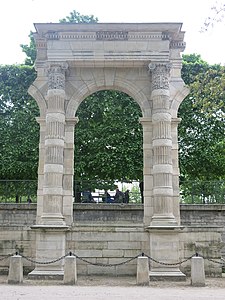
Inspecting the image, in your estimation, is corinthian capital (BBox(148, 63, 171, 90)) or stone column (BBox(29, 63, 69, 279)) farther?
corinthian capital (BBox(148, 63, 171, 90))

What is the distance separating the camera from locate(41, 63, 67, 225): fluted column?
46.9 ft

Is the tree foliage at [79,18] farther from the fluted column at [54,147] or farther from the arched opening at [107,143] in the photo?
the fluted column at [54,147]

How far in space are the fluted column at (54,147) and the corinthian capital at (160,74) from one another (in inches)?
131

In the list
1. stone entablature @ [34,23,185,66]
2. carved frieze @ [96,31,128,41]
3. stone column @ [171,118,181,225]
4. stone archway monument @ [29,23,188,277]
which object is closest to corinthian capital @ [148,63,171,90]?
stone archway monument @ [29,23,188,277]

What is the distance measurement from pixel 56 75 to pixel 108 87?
83.3 inches

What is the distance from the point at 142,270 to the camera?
11.9 m

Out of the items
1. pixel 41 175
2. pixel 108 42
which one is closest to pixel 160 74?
pixel 108 42

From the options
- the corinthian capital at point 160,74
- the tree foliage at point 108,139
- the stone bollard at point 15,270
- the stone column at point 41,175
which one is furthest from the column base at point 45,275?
the tree foliage at point 108,139

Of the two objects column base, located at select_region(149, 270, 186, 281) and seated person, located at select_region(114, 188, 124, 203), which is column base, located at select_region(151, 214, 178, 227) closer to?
column base, located at select_region(149, 270, 186, 281)

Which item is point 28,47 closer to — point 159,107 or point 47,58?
point 47,58

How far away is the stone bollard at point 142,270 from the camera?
11.8m

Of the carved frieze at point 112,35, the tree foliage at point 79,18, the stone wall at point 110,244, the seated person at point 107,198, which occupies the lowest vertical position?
the stone wall at point 110,244

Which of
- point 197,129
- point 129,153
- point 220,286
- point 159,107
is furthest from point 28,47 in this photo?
point 220,286

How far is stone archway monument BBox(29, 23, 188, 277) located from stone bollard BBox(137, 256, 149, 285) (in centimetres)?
189
